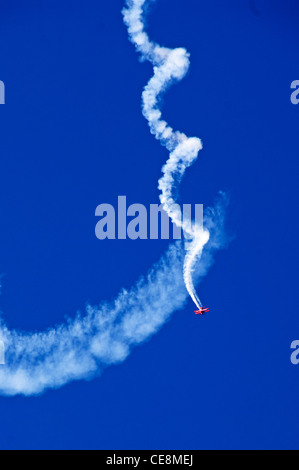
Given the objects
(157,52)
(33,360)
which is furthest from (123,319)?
(157,52)

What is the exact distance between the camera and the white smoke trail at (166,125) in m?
49.2

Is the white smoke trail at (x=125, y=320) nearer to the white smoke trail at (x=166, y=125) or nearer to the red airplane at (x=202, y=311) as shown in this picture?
the white smoke trail at (x=166, y=125)

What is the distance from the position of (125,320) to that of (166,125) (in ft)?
28.7

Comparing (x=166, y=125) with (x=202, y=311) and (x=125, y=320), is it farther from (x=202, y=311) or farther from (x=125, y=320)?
(x=125, y=320)

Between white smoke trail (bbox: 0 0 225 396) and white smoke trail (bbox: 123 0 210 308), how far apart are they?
0.04 metres

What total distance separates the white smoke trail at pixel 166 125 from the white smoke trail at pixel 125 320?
0.04 meters

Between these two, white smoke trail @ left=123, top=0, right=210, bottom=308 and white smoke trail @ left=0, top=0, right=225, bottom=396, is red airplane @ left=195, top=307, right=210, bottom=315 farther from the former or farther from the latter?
A: white smoke trail @ left=123, top=0, right=210, bottom=308

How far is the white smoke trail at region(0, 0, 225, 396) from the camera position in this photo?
49.9 m

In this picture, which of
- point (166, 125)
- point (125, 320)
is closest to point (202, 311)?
point (125, 320)

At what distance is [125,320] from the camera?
5062cm

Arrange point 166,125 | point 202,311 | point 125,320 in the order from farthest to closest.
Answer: point 202,311 < point 125,320 < point 166,125

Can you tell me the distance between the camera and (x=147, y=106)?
4997cm
